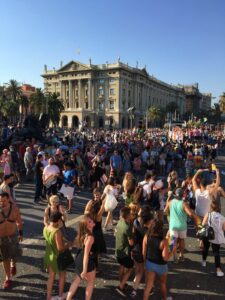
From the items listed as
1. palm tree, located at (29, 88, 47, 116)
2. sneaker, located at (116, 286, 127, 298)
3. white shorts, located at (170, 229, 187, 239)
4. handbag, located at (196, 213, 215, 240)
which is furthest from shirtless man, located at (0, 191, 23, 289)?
palm tree, located at (29, 88, 47, 116)

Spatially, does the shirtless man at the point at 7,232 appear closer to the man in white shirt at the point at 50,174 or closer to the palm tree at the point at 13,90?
the man in white shirt at the point at 50,174

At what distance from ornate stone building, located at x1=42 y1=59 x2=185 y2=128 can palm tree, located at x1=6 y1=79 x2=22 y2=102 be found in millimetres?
22410

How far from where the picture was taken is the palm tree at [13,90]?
65300mm

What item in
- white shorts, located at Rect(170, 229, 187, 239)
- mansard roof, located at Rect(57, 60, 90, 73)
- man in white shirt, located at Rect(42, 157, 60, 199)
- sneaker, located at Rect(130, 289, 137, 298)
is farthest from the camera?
mansard roof, located at Rect(57, 60, 90, 73)

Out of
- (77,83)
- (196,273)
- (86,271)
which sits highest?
(77,83)

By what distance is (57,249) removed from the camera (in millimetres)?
4473

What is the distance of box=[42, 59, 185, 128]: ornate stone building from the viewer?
8394 centimetres

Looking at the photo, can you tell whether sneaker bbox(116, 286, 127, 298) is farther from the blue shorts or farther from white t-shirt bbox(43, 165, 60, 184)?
white t-shirt bbox(43, 165, 60, 184)

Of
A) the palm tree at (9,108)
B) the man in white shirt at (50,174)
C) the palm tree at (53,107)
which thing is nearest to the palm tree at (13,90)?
the palm tree at (9,108)

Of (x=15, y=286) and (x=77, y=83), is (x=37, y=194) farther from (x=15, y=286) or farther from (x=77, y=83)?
(x=77, y=83)

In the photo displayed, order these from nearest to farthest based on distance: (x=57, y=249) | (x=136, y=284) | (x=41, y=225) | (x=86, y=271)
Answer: (x=86, y=271), (x=57, y=249), (x=136, y=284), (x=41, y=225)

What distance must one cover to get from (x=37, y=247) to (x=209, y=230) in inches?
145

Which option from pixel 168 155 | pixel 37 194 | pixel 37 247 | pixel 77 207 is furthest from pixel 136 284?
pixel 168 155

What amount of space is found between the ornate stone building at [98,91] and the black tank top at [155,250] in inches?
3118
